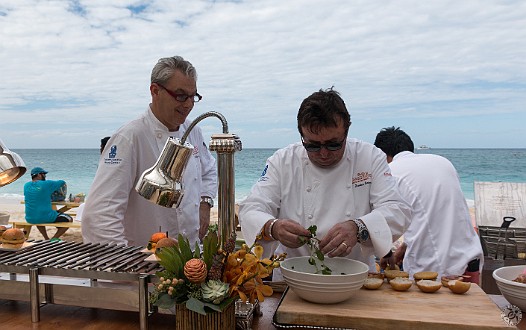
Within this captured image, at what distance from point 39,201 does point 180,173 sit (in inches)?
303

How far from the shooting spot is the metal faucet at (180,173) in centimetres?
137

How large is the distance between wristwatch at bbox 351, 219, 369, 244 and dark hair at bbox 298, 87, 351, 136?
42 cm

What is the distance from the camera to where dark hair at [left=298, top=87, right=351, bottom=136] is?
2.07 metres

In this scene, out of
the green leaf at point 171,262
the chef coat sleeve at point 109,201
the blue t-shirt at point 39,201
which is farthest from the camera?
the blue t-shirt at point 39,201

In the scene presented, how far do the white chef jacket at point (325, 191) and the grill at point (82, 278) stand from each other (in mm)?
664

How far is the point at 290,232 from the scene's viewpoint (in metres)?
1.96

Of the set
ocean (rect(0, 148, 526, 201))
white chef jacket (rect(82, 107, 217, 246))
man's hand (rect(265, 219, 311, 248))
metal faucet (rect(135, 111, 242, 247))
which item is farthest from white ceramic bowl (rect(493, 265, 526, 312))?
ocean (rect(0, 148, 526, 201))

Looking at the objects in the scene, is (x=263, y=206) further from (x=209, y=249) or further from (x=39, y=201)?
(x=39, y=201)

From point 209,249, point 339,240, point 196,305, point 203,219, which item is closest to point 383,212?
point 339,240

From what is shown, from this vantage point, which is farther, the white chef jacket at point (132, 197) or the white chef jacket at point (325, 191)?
the white chef jacket at point (132, 197)

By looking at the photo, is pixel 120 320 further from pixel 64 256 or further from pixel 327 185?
pixel 327 185

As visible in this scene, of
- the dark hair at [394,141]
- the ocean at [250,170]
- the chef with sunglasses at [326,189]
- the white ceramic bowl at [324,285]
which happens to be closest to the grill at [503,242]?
the dark hair at [394,141]

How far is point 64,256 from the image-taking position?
6.21ft

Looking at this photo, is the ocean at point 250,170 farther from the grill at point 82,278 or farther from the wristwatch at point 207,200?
the grill at point 82,278
